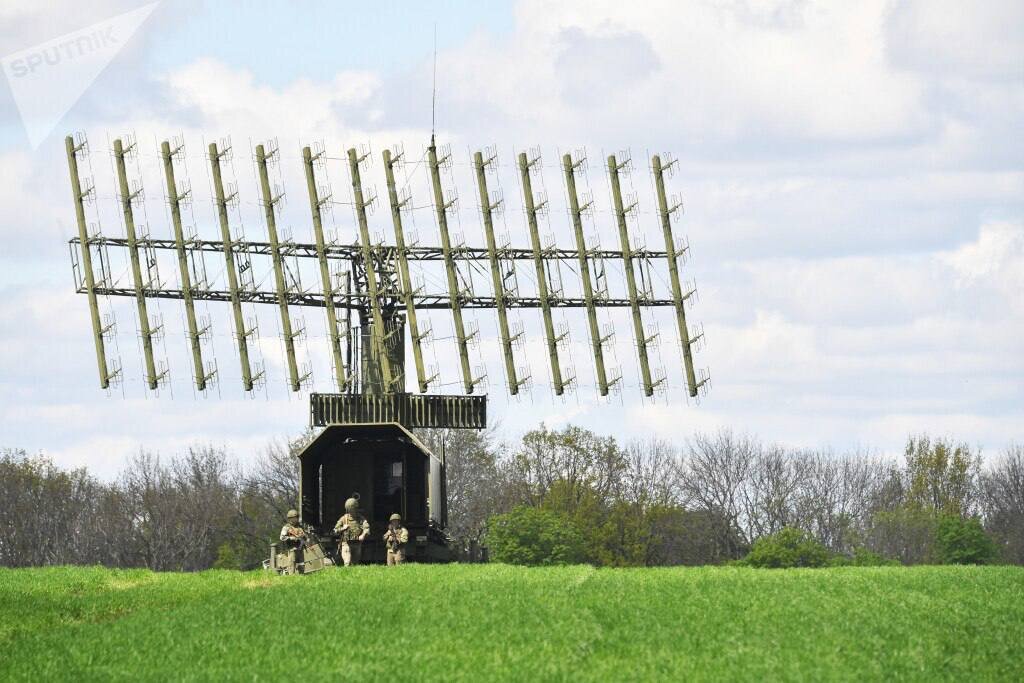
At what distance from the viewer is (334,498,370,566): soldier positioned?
4522 cm

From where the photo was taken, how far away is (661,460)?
124 meters

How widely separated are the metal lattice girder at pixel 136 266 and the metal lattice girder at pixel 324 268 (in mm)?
5398

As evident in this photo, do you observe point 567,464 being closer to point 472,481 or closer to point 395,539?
point 472,481

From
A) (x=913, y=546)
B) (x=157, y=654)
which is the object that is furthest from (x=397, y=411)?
(x=913, y=546)

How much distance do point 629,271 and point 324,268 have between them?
8831 millimetres

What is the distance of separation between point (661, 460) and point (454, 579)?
89375mm

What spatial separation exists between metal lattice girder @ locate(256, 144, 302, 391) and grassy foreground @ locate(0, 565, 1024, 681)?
53.1 ft

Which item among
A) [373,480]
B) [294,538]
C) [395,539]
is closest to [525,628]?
[294,538]

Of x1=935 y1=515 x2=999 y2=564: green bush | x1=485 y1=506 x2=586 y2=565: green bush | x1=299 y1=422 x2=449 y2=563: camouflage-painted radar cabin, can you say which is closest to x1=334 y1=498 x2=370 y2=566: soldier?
x1=299 y1=422 x2=449 y2=563: camouflage-painted radar cabin

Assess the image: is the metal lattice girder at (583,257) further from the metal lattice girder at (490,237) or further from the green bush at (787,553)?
the green bush at (787,553)

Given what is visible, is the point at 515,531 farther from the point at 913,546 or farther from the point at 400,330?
the point at 913,546

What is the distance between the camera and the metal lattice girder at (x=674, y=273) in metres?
53.8

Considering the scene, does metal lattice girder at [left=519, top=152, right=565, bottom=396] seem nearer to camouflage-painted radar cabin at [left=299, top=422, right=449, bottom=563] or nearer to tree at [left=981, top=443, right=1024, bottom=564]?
camouflage-painted radar cabin at [left=299, top=422, right=449, bottom=563]

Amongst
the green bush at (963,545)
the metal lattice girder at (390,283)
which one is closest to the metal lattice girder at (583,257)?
the metal lattice girder at (390,283)
